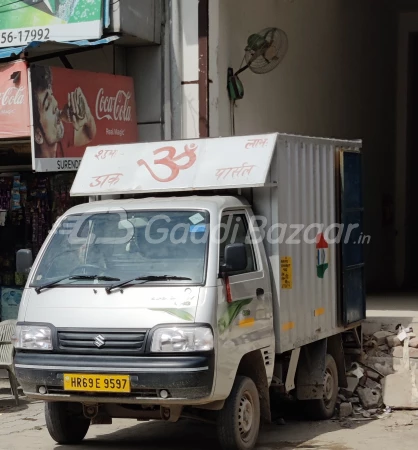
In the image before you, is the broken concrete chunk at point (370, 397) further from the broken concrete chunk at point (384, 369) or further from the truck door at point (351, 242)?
the truck door at point (351, 242)

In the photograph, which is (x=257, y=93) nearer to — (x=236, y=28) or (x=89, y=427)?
(x=236, y=28)

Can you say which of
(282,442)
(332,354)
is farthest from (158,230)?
(332,354)

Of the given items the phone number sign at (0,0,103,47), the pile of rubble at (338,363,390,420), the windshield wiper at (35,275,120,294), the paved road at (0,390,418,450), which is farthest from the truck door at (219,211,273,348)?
the phone number sign at (0,0,103,47)

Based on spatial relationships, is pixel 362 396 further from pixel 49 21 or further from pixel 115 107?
pixel 49 21

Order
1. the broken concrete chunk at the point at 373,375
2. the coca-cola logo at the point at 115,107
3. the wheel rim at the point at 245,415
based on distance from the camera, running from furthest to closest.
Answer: the coca-cola logo at the point at 115,107
the broken concrete chunk at the point at 373,375
the wheel rim at the point at 245,415

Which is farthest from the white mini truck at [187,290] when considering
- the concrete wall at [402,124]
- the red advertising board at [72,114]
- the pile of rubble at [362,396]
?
the concrete wall at [402,124]

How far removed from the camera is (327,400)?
9273 millimetres

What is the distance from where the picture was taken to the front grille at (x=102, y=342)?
23.0 feet

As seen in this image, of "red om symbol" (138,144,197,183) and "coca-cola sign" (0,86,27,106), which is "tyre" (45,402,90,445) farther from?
"coca-cola sign" (0,86,27,106)

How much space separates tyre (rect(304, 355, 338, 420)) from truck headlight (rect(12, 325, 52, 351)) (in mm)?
2935

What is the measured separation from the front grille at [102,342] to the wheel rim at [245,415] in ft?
3.38

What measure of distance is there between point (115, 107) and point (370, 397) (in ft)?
15.1

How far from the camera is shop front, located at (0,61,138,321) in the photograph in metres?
10.4

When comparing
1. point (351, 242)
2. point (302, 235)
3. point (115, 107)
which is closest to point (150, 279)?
point (302, 235)
